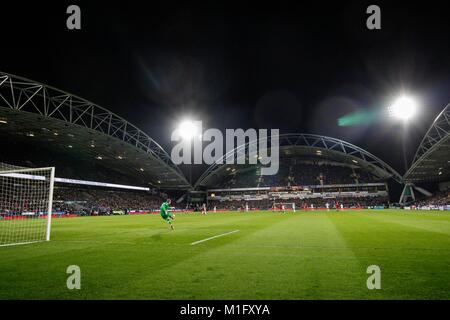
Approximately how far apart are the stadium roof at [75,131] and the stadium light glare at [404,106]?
45.8 m

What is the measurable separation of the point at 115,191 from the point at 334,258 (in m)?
71.2

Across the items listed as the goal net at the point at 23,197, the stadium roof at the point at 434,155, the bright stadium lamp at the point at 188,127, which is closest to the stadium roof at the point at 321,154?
the stadium roof at the point at 434,155

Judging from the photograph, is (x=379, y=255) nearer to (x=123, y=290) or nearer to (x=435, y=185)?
(x=123, y=290)

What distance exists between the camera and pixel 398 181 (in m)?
68.4

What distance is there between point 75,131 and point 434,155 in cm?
6228

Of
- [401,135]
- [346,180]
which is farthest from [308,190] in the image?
[401,135]

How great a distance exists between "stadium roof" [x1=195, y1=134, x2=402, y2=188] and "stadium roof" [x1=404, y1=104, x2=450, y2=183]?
20.5ft

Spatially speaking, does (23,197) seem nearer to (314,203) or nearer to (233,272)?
(233,272)

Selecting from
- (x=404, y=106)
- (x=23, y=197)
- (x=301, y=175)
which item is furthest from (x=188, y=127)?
(x=301, y=175)

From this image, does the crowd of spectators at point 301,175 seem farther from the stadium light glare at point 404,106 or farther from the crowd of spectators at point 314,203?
the stadium light glare at point 404,106

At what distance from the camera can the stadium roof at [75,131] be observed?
37844 millimetres

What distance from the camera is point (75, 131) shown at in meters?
46.8

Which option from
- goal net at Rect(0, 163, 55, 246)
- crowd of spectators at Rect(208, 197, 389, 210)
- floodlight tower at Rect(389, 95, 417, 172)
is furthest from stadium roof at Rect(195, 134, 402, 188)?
goal net at Rect(0, 163, 55, 246)

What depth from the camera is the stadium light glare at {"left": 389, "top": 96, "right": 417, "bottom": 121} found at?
44.4 metres
